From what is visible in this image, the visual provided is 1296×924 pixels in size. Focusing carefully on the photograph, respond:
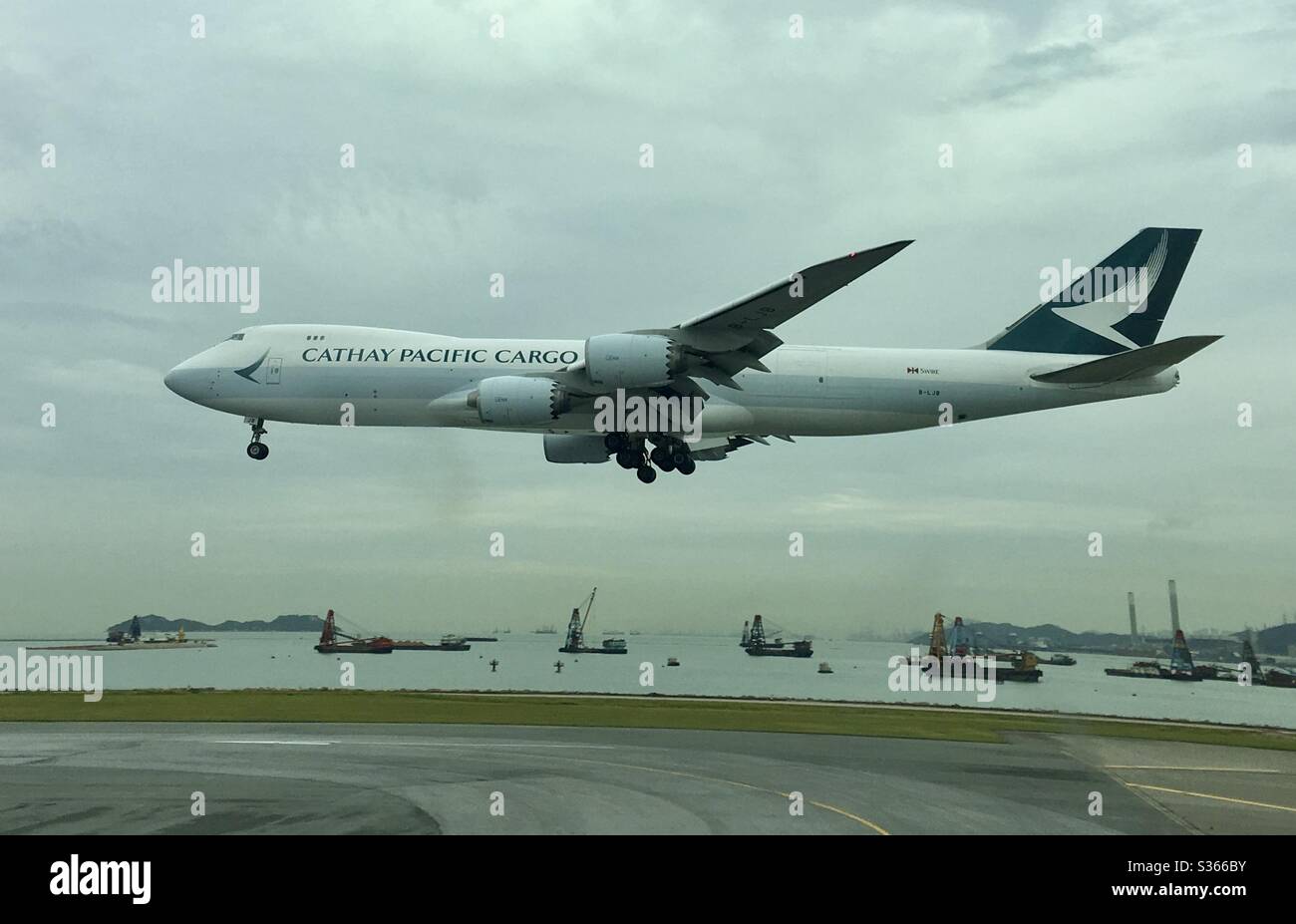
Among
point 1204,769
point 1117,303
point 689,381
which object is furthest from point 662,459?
point 1204,769

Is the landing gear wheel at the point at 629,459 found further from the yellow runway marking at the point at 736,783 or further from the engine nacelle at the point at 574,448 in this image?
the yellow runway marking at the point at 736,783

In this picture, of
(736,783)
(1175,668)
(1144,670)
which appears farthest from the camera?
(1144,670)

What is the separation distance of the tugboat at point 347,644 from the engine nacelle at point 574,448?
9913cm

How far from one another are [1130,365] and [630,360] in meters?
19.2

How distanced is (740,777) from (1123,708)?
7399cm

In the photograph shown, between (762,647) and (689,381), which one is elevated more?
(689,381)

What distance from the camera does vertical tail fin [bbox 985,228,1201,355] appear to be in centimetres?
4588

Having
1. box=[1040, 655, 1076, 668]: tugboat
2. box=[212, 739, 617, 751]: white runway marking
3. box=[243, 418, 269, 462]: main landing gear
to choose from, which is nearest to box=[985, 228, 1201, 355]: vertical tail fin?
box=[212, 739, 617, 751]: white runway marking

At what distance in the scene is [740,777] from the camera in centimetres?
2997

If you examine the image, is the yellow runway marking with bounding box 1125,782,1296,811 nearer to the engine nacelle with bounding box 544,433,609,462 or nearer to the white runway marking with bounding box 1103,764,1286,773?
the white runway marking with bounding box 1103,764,1286,773

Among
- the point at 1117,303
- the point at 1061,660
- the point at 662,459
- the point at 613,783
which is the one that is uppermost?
the point at 1117,303

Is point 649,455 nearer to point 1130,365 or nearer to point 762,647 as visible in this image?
point 1130,365

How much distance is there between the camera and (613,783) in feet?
94.2
